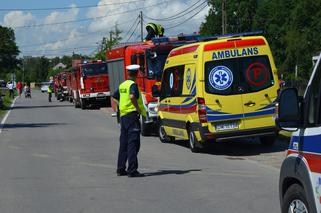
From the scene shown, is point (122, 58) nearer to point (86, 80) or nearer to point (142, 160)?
point (142, 160)

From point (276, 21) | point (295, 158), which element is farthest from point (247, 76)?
point (276, 21)

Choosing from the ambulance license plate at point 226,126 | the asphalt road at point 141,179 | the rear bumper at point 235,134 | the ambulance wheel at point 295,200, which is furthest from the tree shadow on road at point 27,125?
the ambulance wheel at point 295,200

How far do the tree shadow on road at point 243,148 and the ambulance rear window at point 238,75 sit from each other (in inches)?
59.0

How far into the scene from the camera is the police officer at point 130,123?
10930 mm

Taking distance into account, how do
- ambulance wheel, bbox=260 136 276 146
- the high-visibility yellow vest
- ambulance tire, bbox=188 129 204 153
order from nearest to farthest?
the high-visibility yellow vest, ambulance tire, bbox=188 129 204 153, ambulance wheel, bbox=260 136 276 146

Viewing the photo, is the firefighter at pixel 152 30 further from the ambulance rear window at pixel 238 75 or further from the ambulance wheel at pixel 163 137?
the ambulance rear window at pixel 238 75

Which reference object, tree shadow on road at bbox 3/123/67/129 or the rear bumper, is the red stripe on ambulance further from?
tree shadow on road at bbox 3/123/67/129

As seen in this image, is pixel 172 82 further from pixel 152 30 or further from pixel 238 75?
pixel 152 30

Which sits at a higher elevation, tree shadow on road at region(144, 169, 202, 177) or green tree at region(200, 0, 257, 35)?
green tree at region(200, 0, 257, 35)

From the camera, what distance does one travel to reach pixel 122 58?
2341 cm

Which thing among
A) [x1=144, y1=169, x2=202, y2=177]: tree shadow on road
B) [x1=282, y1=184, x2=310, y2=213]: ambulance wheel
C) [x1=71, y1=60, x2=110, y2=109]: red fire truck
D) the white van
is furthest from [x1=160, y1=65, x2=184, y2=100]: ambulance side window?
[x1=71, y1=60, x2=110, y2=109]: red fire truck

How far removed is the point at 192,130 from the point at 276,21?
7768 cm

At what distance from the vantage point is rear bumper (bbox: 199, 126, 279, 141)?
14016 millimetres

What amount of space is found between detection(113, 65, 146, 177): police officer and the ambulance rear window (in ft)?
10.9
